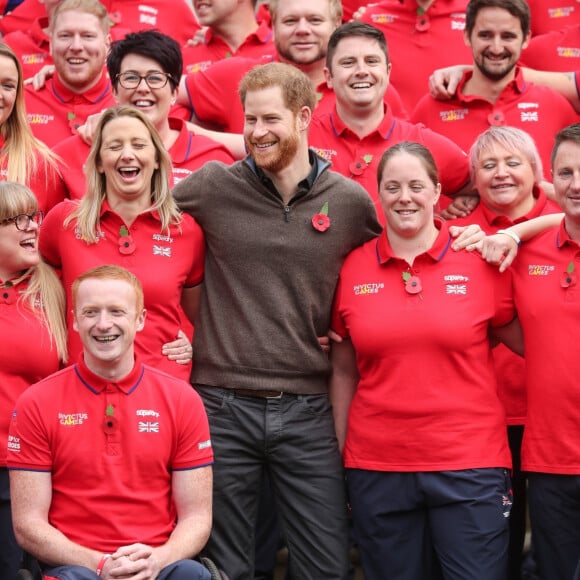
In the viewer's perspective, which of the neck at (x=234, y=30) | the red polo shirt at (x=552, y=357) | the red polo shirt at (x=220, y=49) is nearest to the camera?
the red polo shirt at (x=552, y=357)

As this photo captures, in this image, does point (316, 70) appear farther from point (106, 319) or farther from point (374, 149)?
point (106, 319)

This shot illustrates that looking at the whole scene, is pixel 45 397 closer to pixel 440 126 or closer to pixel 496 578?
pixel 496 578

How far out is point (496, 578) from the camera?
5109 millimetres

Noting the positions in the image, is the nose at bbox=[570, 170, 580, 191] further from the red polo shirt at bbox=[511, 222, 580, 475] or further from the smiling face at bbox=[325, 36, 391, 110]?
the smiling face at bbox=[325, 36, 391, 110]

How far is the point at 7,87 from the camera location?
6141mm

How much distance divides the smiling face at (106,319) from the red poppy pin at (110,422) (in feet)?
0.55

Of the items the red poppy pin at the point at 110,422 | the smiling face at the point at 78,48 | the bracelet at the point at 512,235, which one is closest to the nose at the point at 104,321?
the red poppy pin at the point at 110,422

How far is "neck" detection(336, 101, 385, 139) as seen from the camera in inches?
242

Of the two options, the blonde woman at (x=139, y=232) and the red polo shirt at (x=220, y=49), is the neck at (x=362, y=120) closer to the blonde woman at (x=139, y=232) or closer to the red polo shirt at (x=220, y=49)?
the blonde woman at (x=139, y=232)

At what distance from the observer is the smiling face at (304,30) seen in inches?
271

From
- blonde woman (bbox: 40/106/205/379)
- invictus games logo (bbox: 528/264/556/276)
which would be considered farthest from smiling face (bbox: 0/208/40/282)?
invictus games logo (bbox: 528/264/556/276)

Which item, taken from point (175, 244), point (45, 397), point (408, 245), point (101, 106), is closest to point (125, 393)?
point (45, 397)

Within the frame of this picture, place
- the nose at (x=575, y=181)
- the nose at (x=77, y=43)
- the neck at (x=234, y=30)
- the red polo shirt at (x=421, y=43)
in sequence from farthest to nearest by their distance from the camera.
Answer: the neck at (x=234, y=30) < the red polo shirt at (x=421, y=43) < the nose at (x=77, y=43) < the nose at (x=575, y=181)

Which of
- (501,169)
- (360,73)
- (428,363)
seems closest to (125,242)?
(428,363)
